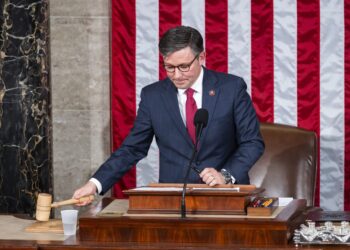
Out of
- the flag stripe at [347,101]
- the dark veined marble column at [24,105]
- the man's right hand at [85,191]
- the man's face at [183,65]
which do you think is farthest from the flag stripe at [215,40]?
the man's right hand at [85,191]

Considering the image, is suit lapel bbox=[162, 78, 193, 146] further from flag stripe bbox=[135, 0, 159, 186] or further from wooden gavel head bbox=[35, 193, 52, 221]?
flag stripe bbox=[135, 0, 159, 186]

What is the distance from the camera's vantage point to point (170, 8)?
231 inches

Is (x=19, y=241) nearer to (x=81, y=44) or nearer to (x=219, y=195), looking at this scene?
(x=219, y=195)

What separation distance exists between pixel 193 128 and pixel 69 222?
0.97 m

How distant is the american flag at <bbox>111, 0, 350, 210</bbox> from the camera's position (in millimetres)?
5734

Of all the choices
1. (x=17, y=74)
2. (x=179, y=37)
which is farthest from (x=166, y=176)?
(x=17, y=74)

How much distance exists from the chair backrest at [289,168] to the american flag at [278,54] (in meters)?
1.03

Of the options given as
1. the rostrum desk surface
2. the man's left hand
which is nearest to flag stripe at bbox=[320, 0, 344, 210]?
the man's left hand

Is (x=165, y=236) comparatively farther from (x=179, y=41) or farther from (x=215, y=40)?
(x=215, y=40)

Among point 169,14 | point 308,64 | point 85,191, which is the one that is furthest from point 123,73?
point 85,191

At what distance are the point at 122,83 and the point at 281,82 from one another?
110cm

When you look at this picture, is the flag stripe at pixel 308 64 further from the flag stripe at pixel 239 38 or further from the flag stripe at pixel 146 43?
the flag stripe at pixel 146 43

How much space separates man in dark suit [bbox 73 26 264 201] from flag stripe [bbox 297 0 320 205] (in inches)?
61.3

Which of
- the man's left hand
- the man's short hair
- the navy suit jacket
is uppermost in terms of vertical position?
the man's short hair
